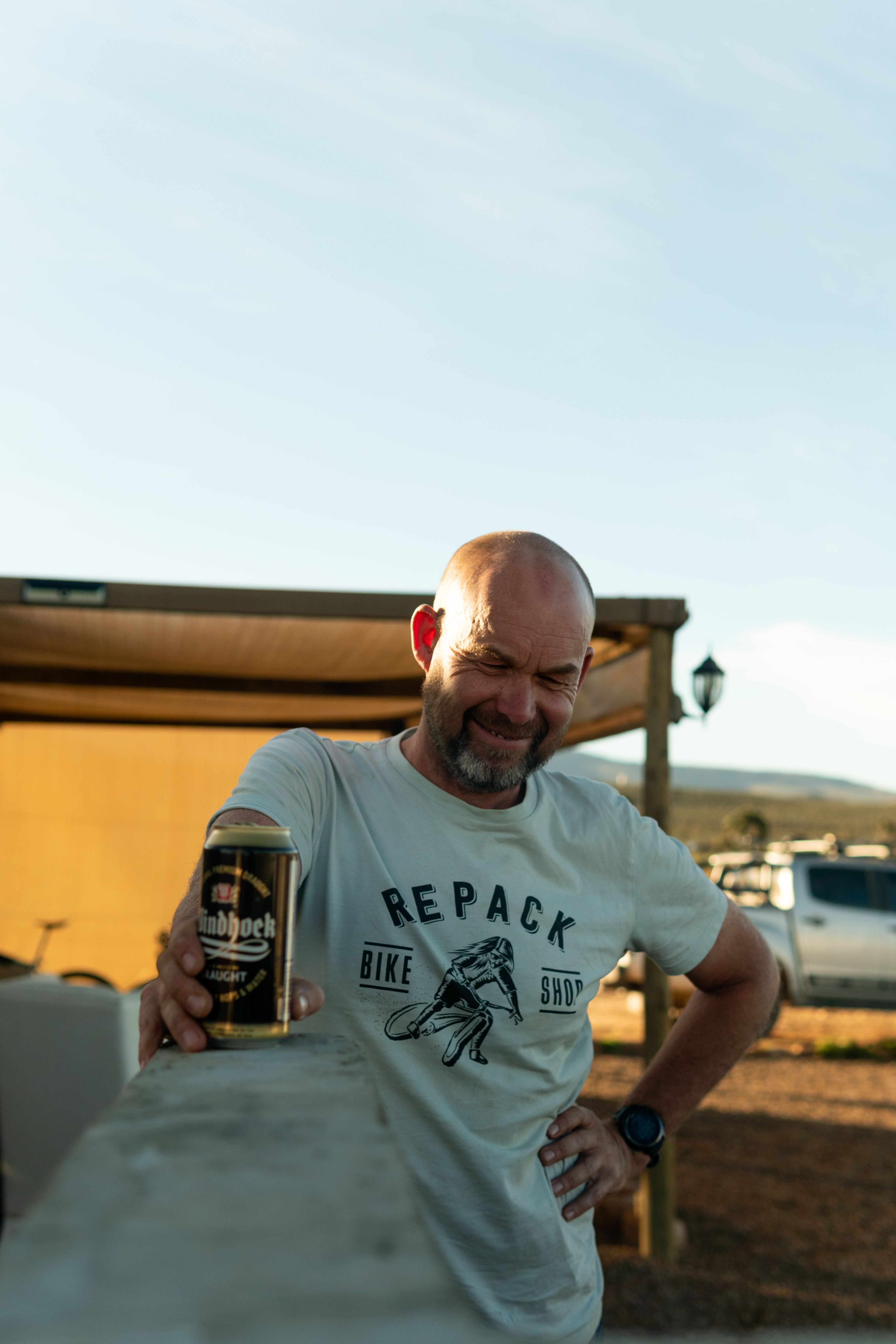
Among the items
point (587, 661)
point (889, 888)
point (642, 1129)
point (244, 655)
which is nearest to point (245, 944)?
point (587, 661)

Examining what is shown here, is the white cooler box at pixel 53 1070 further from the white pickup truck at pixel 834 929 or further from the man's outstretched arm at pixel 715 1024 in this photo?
the white pickup truck at pixel 834 929

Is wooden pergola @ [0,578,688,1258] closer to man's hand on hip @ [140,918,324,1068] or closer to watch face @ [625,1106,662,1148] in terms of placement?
watch face @ [625,1106,662,1148]

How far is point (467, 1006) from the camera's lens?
5.84ft

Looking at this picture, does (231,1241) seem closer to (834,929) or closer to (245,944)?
(245,944)

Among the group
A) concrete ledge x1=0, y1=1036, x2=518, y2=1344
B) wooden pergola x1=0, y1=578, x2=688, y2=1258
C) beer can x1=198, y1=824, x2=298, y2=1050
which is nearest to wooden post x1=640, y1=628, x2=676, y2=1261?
wooden pergola x1=0, y1=578, x2=688, y2=1258

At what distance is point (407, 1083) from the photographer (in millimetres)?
1735

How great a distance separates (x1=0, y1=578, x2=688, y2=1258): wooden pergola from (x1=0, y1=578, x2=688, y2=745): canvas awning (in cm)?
1

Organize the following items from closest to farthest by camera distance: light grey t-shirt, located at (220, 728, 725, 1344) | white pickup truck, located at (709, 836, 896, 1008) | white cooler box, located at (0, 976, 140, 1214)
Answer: light grey t-shirt, located at (220, 728, 725, 1344) → white cooler box, located at (0, 976, 140, 1214) → white pickup truck, located at (709, 836, 896, 1008)

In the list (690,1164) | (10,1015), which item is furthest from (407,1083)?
(690,1164)

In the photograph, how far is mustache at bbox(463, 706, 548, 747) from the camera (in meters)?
1.91

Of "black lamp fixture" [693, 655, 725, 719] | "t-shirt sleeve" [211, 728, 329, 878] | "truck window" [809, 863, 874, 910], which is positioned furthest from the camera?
"truck window" [809, 863, 874, 910]

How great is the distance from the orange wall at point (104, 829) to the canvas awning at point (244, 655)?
3.56ft

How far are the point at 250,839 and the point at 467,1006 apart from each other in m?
0.76

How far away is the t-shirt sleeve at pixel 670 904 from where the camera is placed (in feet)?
6.80
